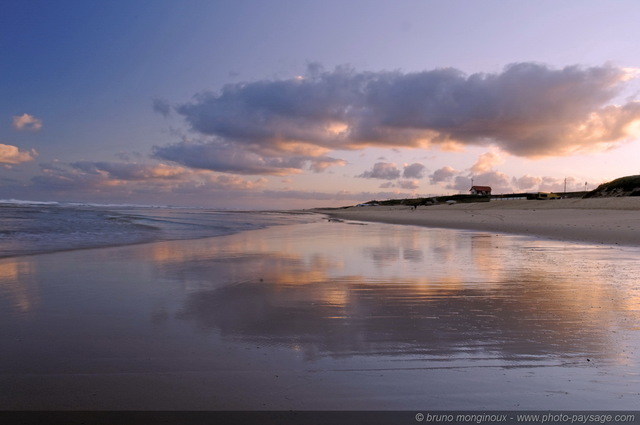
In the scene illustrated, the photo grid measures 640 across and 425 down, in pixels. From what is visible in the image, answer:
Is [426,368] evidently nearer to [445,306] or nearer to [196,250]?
[445,306]

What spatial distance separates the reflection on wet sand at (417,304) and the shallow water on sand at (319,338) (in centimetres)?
4

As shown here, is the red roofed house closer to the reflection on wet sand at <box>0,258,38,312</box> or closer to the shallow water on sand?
the shallow water on sand

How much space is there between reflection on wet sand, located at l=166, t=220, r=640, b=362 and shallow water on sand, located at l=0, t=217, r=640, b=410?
4 centimetres

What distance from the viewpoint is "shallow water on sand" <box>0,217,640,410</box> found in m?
3.56

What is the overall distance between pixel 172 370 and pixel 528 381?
3.59 m

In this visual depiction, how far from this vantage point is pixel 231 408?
3344 millimetres

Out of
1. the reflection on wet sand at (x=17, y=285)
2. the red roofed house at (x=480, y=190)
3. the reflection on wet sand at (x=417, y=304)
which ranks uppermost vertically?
the red roofed house at (x=480, y=190)

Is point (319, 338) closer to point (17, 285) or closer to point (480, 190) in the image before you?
point (17, 285)

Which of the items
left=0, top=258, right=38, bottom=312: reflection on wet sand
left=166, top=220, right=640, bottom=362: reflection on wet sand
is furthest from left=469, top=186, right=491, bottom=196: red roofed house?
left=0, top=258, right=38, bottom=312: reflection on wet sand

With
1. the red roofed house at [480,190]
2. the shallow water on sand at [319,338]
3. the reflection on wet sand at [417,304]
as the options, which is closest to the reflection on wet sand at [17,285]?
the shallow water on sand at [319,338]

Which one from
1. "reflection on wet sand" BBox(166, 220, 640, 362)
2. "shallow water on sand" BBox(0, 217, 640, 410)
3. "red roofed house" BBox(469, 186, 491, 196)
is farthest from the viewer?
"red roofed house" BBox(469, 186, 491, 196)

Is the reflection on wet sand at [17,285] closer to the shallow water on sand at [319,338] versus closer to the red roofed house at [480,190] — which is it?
the shallow water on sand at [319,338]

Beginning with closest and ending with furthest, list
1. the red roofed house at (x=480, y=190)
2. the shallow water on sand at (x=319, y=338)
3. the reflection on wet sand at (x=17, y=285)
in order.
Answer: the shallow water on sand at (x=319, y=338) → the reflection on wet sand at (x=17, y=285) → the red roofed house at (x=480, y=190)

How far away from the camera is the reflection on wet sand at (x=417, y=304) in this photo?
485cm
